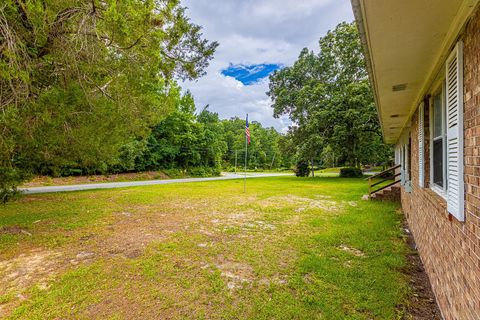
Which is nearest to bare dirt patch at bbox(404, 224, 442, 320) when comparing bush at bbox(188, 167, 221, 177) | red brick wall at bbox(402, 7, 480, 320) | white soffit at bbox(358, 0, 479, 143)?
red brick wall at bbox(402, 7, 480, 320)

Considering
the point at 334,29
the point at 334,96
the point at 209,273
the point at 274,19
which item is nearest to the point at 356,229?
the point at 209,273

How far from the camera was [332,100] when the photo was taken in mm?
18562

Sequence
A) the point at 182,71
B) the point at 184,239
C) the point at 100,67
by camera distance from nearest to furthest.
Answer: the point at 100,67, the point at 184,239, the point at 182,71

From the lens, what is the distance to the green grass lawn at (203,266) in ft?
9.23

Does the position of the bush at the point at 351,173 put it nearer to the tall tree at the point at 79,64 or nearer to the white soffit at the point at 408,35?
the tall tree at the point at 79,64

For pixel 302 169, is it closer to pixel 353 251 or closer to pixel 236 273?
pixel 353 251

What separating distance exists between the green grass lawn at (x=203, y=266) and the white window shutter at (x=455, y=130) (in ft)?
4.70

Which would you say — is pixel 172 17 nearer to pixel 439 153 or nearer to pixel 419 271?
pixel 439 153

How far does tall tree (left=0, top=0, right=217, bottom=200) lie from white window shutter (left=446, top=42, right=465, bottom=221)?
401 cm

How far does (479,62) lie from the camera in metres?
1.58

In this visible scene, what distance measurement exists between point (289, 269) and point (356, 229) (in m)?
2.88

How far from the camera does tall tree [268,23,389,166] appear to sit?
56.3 feet

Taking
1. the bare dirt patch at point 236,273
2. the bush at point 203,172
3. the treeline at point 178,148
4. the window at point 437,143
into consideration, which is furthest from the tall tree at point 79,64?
the bush at point 203,172

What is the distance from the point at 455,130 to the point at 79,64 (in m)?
5.27
